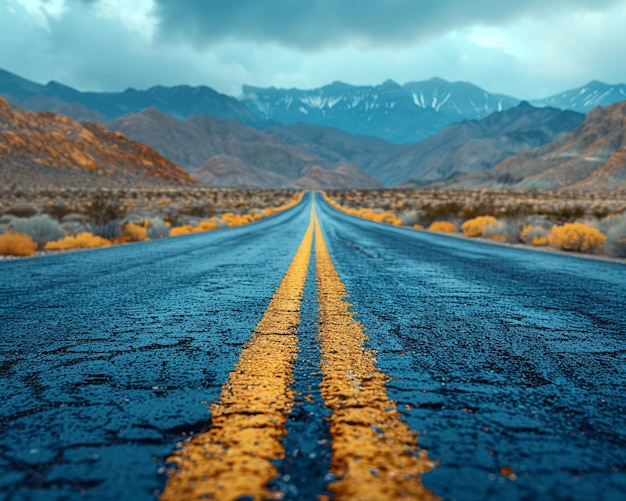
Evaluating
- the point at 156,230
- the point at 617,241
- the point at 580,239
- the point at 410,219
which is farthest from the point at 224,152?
the point at 617,241

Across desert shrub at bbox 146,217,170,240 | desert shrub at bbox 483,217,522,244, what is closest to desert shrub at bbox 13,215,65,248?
desert shrub at bbox 146,217,170,240

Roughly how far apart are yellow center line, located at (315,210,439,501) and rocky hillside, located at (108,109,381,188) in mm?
129480

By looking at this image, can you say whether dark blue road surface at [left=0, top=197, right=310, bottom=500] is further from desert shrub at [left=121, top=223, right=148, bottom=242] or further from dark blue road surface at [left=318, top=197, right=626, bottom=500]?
desert shrub at [left=121, top=223, right=148, bottom=242]

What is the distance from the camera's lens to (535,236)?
505 inches

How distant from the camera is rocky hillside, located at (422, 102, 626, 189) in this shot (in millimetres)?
83312

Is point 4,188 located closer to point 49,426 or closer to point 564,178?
point 49,426

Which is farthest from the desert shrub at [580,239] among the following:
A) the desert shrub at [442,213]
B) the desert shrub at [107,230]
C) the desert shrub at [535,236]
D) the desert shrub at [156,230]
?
the desert shrub at [107,230]

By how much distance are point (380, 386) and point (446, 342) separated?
2.84 feet

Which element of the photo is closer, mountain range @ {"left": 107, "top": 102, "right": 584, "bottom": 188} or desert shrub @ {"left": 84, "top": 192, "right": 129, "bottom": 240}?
desert shrub @ {"left": 84, "top": 192, "right": 129, "bottom": 240}

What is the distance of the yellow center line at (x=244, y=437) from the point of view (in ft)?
3.62

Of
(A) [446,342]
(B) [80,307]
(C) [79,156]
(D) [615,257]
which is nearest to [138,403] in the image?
(A) [446,342]

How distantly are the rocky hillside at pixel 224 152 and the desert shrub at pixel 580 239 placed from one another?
122 m

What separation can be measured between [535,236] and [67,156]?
6912cm

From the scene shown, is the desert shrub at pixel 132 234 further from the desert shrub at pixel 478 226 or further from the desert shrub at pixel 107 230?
the desert shrub at pixel 478 226
